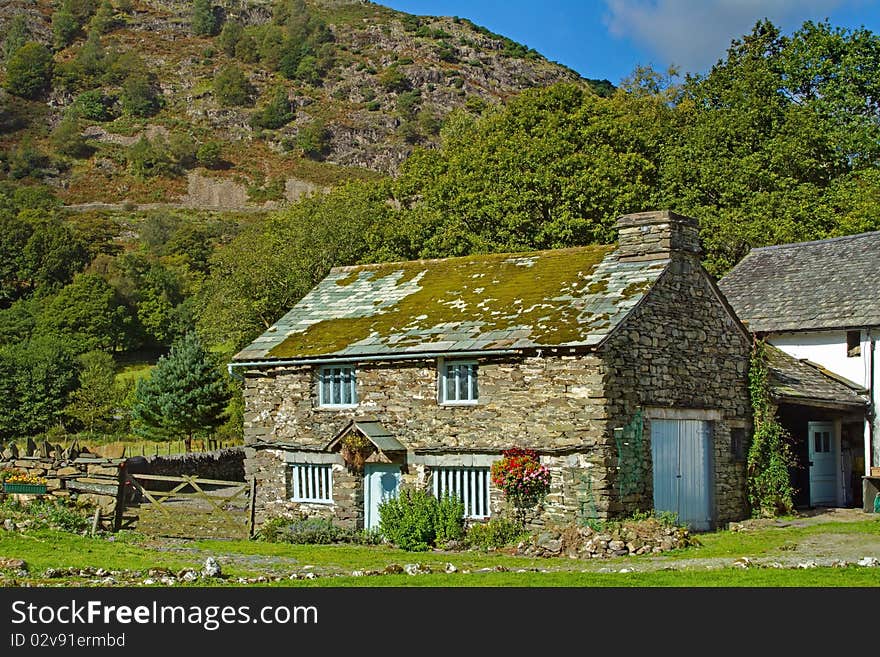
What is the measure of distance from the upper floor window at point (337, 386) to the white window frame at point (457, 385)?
→ 2473 millimetres

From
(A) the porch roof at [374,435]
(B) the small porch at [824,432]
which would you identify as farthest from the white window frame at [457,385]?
(B) the small porch at [824,432]

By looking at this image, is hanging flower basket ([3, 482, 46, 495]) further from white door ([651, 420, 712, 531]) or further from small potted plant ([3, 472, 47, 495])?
white door ([651, 420, 712, 531])

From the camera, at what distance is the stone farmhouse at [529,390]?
21.9m

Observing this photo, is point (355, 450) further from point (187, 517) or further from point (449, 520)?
point (187, 517)

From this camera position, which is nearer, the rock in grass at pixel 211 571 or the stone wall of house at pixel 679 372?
the rock in grass at pixel 211 571

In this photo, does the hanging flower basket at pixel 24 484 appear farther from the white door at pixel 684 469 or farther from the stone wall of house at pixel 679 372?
Answer: the white door at pixel 684 469

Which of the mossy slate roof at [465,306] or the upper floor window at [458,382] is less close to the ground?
the mossy slate roof at [465,306]

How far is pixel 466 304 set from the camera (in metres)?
25.7

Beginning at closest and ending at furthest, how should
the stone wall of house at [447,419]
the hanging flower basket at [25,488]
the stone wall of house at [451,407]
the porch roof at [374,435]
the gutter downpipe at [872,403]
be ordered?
the stone wall of house at [447,419]
the stone wall of house at [451,407]
the porch roof at [374,435]
the hanging flower basket at [25,488]
the gutter downpipe at [872,403]

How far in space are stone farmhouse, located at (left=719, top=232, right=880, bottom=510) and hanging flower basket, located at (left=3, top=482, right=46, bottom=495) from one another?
1760 cm

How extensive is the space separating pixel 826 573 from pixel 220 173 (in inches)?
6737

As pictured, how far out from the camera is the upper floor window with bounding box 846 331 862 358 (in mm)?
29547

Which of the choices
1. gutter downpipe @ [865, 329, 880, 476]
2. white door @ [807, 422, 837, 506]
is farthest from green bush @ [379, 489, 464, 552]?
gutter downpipe @ [865, 329, 880, 476]

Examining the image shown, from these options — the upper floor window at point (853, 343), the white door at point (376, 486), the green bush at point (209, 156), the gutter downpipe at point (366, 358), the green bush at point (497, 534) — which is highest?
the green bush at point (209, 156)
